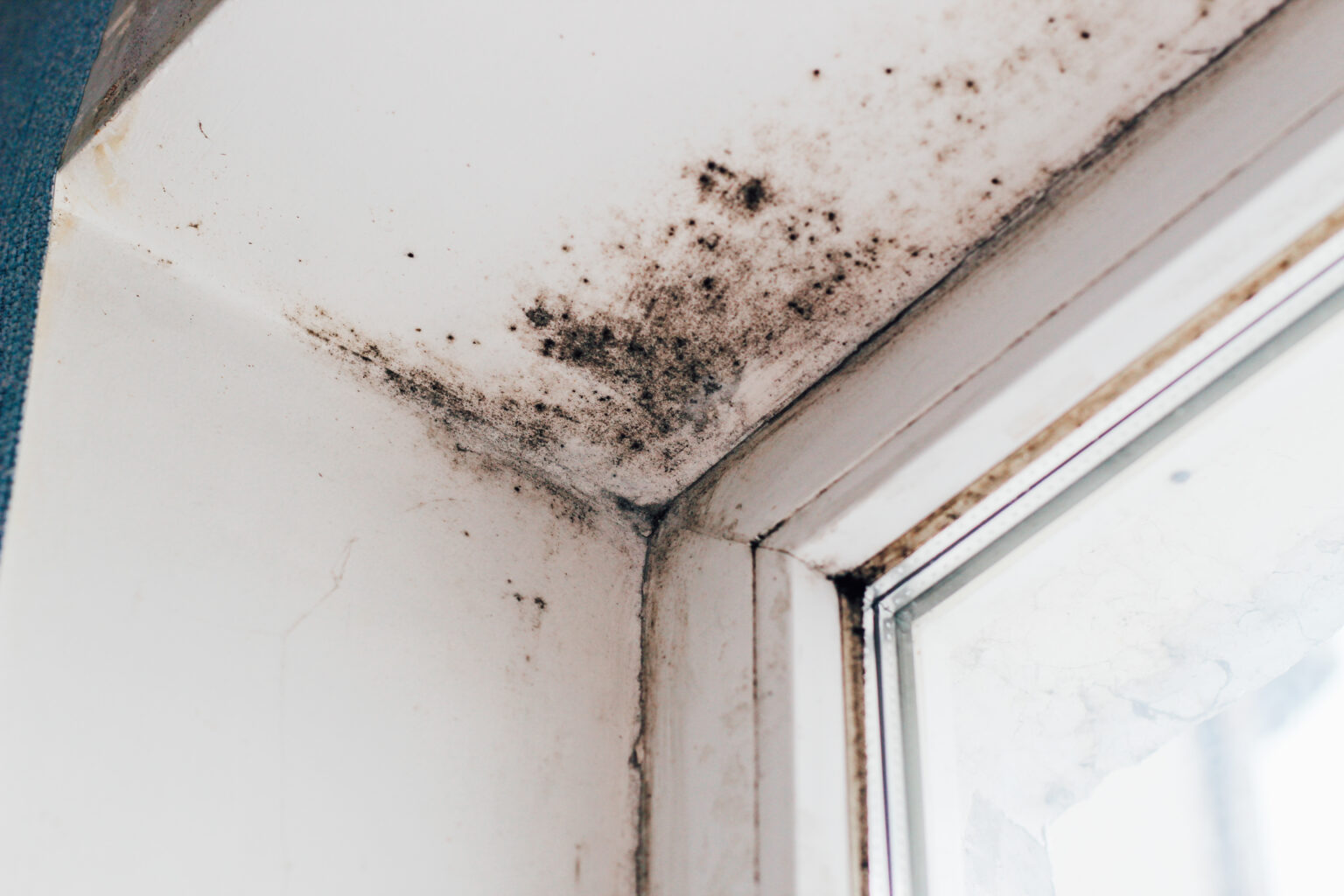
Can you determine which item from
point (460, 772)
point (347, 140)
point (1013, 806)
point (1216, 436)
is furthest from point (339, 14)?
point (1013, 806)

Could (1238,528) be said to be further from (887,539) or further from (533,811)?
(533,811)

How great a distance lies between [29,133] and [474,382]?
14.9 inches

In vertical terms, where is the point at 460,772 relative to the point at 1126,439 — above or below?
below

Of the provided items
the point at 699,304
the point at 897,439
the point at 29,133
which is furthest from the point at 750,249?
the point at 29,133

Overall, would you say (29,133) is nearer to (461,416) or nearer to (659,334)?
(461,416)

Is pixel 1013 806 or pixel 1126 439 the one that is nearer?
pixel 1126 439

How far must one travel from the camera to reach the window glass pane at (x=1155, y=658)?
2.30 feet

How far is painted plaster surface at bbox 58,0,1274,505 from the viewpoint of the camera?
0.66 m

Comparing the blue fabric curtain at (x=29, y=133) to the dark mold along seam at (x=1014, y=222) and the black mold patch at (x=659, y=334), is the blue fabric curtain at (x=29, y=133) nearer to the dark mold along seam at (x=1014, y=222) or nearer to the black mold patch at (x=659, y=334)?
the black mold patch at (x=659, y=334)

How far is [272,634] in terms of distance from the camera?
65 centimetres

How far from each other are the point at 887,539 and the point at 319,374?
46 centimetres

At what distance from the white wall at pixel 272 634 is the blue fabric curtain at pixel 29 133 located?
2 cm

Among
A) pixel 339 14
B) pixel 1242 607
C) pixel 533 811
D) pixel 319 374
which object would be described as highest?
pixel 339 14

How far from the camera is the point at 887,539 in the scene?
29.5 inches
